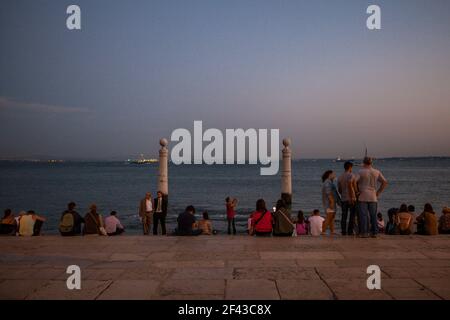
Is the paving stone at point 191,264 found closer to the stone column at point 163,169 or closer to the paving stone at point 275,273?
the paving stone at point 275,273

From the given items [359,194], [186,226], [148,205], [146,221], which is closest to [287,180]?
[359,194]

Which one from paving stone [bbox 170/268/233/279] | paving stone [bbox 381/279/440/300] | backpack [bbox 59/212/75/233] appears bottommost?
paving stone [bbox 170/268/233/279]

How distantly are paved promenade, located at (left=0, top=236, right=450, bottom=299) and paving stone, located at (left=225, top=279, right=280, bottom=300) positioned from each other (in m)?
0.01

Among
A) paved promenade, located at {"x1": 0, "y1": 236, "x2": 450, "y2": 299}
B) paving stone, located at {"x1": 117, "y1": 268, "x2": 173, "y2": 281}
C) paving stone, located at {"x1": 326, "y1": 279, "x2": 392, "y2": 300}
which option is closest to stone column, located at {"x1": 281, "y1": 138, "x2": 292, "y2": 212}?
paved promenade, located at {"x1": 0, "y1": 236, "x2": 450, "y2": 299}

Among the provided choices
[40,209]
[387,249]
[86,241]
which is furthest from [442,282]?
[40,209]

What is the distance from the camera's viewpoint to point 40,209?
4881 centimetres

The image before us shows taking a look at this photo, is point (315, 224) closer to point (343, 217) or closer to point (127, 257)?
point (343, 217)

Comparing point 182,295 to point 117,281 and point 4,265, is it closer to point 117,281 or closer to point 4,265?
point 117,281

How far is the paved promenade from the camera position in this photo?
19.1 feet

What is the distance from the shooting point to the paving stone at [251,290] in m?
5.62

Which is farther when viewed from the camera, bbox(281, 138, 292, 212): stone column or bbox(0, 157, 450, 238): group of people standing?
bbox(281, 138, 292, 212): stone column

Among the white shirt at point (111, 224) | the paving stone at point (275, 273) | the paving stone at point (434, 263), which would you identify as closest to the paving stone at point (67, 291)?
the paving stone at point (275, 273)

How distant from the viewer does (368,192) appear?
10.0m

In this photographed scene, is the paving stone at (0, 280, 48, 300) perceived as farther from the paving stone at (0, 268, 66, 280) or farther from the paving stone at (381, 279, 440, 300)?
the paving stone at (381, 279, 440, 300)
